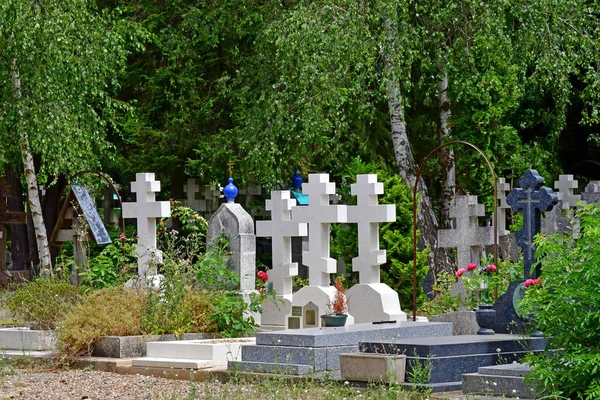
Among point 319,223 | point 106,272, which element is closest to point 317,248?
point 319,223

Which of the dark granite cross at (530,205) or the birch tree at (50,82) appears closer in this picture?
the dark granite cross at (530,205)

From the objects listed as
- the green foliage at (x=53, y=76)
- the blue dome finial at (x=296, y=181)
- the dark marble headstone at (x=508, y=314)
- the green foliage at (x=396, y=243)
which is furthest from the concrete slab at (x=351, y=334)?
the blue dome finial at (x=296, y=181)

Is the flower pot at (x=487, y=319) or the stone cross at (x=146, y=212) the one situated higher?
the stone cross at (x=146, y=212)

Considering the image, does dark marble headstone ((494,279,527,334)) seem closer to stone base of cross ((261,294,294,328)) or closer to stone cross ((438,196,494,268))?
stone base of cross ((261,294,294,328))

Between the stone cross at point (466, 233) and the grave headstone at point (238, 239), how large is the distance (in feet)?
12.6

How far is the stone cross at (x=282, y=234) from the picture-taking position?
16.0 m

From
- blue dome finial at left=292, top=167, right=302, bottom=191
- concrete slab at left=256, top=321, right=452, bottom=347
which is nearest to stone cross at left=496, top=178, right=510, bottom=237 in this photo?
blue dome finial at left=292, top=167, right=302, bottom=191

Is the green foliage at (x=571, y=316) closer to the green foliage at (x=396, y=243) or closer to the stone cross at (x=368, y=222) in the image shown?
the stone cross at (x=368, y=222)

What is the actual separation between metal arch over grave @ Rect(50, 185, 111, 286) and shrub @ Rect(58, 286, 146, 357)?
2233 mm

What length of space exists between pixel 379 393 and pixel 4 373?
4.63 m

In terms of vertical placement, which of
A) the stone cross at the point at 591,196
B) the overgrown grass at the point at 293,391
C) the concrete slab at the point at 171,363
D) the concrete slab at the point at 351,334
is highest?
the stone cross at the point at 591,196

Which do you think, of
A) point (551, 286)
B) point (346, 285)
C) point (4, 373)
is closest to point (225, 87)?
point (346, 285)

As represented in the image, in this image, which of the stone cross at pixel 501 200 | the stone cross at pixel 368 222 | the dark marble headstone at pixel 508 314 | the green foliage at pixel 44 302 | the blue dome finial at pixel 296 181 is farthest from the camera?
the blue dome finial at pixel 296 181

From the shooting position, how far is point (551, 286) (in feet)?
30.0
